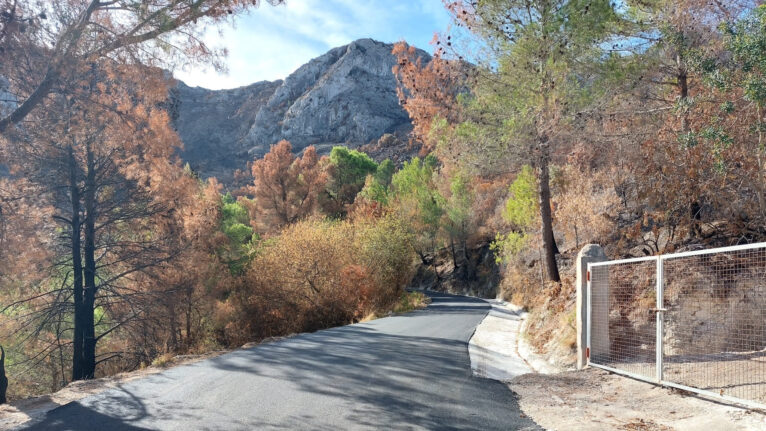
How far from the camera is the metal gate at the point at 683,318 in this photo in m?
7.38

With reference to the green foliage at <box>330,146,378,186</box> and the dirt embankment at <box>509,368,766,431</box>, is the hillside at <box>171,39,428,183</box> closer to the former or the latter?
the green foliage at <box>330,146,378,186</box>

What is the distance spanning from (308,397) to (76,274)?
13.4 m

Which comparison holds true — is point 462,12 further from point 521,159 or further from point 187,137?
point 187,137

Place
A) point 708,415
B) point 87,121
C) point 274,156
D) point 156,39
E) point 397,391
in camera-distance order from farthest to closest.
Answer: point 274,156, point 87,121, point 156,39, point 397,391, point 708,415

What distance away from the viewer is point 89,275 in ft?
56.0

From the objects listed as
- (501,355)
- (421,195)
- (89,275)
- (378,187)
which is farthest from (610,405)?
(378,187)

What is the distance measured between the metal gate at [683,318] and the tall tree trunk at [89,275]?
15.3 meters

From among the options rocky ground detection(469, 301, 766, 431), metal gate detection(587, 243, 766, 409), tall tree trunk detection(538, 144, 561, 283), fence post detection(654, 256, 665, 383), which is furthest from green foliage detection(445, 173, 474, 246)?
fence post detection(654, 256, 665, 383)

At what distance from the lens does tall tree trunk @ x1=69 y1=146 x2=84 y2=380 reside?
16.1 m

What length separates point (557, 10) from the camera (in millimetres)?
14102

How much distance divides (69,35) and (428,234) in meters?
42.5

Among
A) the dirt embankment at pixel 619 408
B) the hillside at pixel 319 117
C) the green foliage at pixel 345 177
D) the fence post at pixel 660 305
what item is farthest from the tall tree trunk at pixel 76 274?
the hillside at pixel 319 117

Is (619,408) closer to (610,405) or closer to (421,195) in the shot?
(610,405)

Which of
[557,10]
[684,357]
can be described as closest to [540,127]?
[557,10]
